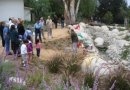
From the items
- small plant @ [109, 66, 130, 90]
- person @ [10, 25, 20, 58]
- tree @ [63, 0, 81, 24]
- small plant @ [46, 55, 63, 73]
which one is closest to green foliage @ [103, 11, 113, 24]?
tree @ [63, 0, 81, 24]

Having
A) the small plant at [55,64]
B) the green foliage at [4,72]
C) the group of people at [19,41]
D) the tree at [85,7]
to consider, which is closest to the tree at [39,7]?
the tree at [85,7]

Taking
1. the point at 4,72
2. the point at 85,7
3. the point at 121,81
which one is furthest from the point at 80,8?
the point at 4,72

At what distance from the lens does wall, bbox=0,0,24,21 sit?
51500 mm

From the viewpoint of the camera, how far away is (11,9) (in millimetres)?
52438

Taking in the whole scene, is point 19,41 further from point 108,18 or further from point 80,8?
point 108,18

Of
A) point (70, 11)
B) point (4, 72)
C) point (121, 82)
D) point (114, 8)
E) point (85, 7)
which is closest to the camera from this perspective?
point (4, 72)

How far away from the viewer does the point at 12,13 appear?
51.9 meters

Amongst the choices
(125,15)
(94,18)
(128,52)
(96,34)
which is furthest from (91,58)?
(94,18)

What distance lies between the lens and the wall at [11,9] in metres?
51.5

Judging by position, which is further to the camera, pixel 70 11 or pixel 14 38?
pixel 70 11

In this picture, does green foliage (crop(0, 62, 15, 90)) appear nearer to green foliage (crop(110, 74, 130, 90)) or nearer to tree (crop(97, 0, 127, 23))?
green foliage (crop(110, 74, 130, 90))

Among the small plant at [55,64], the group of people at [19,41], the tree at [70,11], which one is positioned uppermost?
the tree at [70,11]

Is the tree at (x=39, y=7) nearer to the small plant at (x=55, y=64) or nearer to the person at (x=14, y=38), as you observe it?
the person at (x=14, y=38)

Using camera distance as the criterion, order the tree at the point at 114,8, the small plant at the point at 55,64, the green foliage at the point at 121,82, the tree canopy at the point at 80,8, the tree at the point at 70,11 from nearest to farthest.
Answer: the green foliage at the point at 121,82 → the small plant at the point at 55,64 → the tree at the point at 70,11 → the tree canopy at the point at 80,8 → the tree at the point at 114,8
